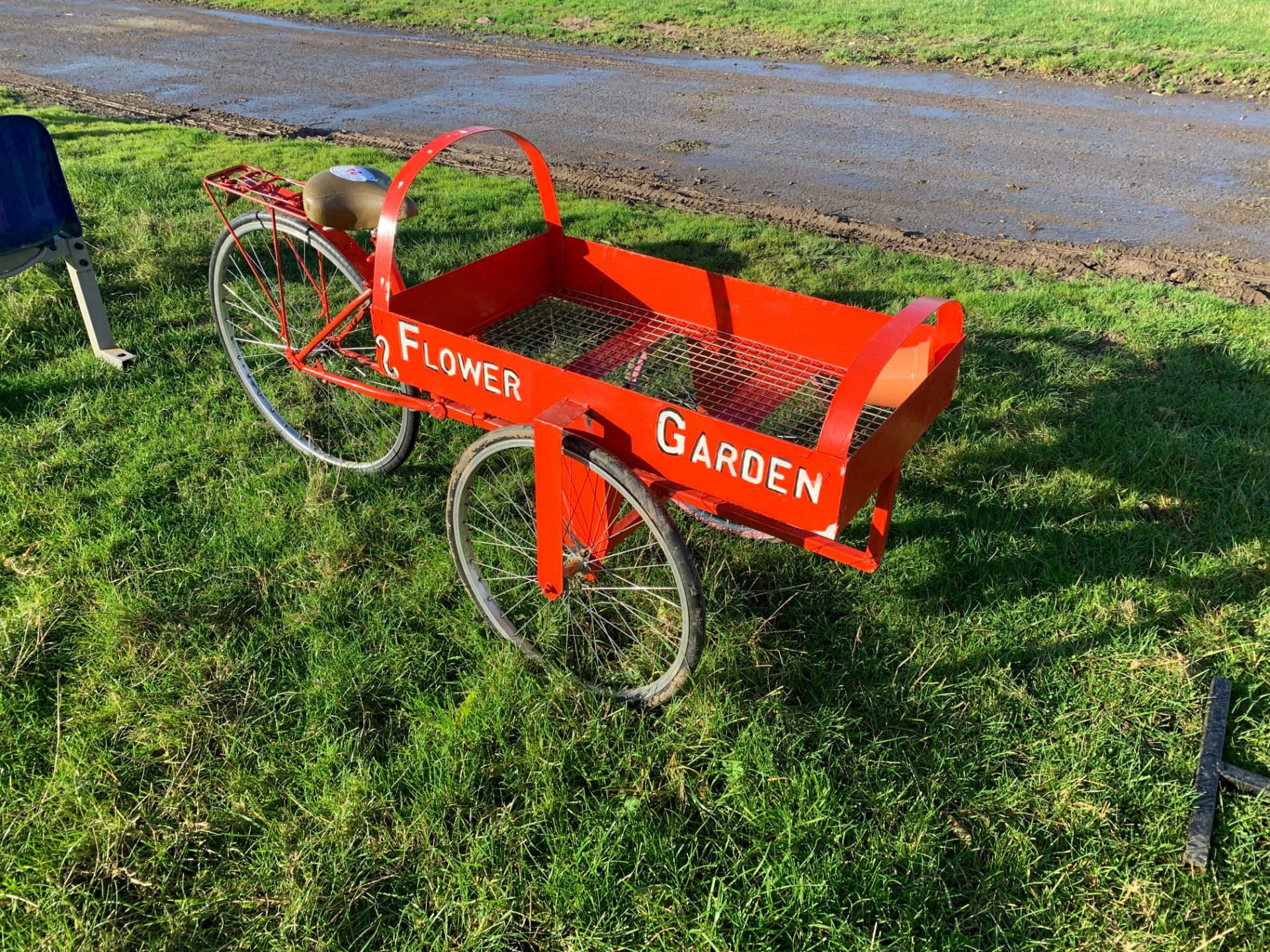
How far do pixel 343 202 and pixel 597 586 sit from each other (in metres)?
1.79

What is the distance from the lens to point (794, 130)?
8.65 meters

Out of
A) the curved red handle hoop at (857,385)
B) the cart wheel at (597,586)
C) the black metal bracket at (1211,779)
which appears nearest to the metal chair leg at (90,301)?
the cart wheel at (597,586)

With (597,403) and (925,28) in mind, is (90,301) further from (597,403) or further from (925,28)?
(925,28)

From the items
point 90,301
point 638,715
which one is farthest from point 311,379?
point 638,715

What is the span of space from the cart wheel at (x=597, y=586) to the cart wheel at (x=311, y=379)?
0.71 meters

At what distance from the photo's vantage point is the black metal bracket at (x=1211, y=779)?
7.70 ft

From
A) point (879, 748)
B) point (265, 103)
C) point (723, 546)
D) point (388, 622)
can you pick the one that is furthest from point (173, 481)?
point (265, 103)

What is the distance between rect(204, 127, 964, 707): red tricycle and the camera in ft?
7.47

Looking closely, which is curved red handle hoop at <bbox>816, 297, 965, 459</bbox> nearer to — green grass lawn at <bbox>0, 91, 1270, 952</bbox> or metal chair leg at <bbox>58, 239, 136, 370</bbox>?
green grass lawn at <bbox>0, 91, 1270, 952</bbox>

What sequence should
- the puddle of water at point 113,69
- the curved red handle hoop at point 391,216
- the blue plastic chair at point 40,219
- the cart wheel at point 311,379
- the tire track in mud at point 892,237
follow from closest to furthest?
1. the curved red handle hoop at point 391,216
2. the cart wheel at point 311,379
3. the blue plastic chair at point 40,219
4. the tire track in mud at point 892,237
5. the puddle of water at point 113,69

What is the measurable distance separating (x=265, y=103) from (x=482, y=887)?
994 centimetres

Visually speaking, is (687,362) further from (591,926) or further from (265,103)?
(265,103)

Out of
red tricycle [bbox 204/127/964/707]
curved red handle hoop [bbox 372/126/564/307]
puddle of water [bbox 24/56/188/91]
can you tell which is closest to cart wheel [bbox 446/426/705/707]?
red tricycle [bbox 204/127/964/707]

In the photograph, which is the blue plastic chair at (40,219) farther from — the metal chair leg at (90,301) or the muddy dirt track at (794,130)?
the muddy dirt track at (794,130)
